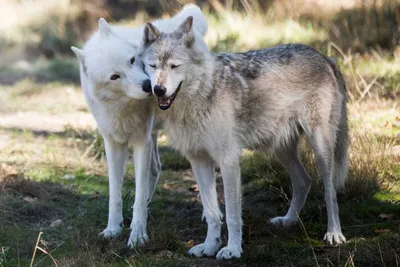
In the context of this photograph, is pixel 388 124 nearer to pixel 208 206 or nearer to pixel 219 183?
pixel 219 183

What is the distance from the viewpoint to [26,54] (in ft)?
46.5

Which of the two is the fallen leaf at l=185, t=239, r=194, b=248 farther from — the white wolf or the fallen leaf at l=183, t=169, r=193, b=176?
the fallen leaf at l=183, t=169, r=193, b=176

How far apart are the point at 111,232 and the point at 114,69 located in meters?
1.33

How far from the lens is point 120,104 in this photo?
15.4 ft

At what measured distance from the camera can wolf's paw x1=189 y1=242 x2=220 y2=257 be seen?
454 centimetres

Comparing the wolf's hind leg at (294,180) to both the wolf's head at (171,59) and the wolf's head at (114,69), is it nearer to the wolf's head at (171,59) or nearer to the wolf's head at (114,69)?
the wolf's head at (171,59)

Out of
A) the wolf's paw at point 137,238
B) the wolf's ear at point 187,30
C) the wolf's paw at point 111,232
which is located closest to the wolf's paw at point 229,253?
the wolf's paw at point 137,238

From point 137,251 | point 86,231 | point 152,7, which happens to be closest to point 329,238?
point 137,251

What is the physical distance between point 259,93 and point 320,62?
69 cm

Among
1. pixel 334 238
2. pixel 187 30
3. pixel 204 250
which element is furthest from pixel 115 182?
pixel 334 238

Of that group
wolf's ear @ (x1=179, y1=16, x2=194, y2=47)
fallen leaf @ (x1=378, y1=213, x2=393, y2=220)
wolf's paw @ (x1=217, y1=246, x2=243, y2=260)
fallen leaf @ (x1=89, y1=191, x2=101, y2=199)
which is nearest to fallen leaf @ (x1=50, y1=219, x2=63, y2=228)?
fallen leaf @ (x1=89, y1=191, x2=101, y2=199)

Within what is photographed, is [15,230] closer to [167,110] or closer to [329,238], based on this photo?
[167,110]

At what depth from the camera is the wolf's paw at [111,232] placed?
491 cm

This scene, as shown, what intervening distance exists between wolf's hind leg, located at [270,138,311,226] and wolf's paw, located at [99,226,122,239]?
1.24m
